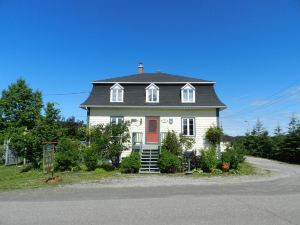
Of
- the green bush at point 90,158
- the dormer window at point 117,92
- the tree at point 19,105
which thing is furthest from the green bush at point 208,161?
the tree at point 19,105

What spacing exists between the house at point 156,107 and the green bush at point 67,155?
3.94 m

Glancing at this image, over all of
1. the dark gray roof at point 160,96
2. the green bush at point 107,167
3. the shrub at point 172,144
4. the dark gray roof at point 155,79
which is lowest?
the green bush at point 107,167

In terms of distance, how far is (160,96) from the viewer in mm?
22906

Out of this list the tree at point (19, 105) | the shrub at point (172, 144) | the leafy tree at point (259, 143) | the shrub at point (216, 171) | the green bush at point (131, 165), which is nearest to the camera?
the shrub at point (216, 171)

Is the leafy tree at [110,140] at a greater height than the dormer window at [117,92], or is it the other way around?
the dormer window at [117,92]

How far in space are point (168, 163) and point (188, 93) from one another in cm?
734

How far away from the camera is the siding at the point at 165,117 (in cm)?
2202

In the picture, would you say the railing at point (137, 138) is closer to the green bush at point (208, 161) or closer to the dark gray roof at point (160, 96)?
the dark gray roof at point (160, 96)

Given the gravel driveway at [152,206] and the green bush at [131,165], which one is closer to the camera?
the gravel driveway at [152,206]

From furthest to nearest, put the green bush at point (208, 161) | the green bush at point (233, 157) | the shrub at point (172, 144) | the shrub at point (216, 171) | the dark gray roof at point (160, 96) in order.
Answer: the dark gray roof at point (160, 96) → the shrub at point (172, 144) → the green bush at point (233, 157) → the green bush at point (208, 161) → the shrub at point (216, 171)

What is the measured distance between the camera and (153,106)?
22.0 m

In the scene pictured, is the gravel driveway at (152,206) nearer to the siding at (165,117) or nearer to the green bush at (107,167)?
the green bush at (107,167)

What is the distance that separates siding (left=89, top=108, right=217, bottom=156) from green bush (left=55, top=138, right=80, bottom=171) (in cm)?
392

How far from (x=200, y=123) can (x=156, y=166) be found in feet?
19.0
